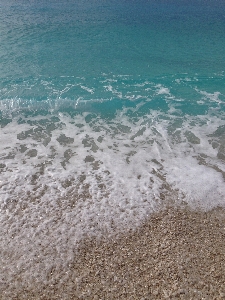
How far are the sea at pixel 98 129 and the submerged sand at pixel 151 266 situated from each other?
0.49 metres

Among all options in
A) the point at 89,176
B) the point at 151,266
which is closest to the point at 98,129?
the point at 89,176

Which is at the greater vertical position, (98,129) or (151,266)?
(98,129)

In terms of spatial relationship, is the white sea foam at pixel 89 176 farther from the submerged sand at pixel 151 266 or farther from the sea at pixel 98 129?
the submerged sand at pixel 151 266

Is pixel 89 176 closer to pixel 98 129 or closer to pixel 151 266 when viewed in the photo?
pixel 98 129

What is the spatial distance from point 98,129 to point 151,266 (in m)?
8.70

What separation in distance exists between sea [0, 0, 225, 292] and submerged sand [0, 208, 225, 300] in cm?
49

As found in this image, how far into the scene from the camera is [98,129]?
1513 cm

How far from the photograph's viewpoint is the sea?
9.52m

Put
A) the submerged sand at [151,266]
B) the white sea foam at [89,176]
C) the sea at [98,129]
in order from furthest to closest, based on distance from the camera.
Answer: the sea at [98,129]
the white sea foam at [89,176]
the submerged sand at [151,266]

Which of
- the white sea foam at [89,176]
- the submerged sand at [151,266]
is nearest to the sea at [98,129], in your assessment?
the white sea foam at [89,176]

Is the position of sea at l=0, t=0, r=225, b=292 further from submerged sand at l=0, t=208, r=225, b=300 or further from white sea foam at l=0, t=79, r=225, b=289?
submerged sand at l=0, t=208, r=225, b=300

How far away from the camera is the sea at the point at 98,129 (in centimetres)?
952

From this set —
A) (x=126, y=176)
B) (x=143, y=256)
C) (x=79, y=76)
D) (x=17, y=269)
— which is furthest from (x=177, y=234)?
(x=79, y=76)

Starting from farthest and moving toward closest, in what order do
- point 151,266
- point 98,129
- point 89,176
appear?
point 98,129 < point 89,176 < point 151,266
